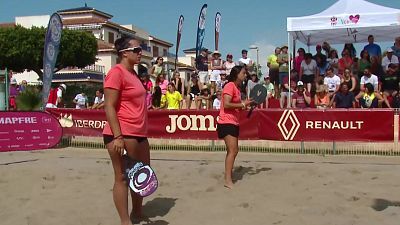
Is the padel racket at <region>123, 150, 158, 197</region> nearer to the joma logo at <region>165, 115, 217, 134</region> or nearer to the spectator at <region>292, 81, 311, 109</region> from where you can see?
the joma logo at <region>165, 115, 217, 134</region>

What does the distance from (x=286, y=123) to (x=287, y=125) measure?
0.05 m

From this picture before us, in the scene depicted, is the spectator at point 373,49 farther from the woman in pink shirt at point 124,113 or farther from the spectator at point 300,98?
the woman in pink shirt at point 124,113

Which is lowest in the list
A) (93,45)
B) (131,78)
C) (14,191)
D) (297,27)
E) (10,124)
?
(14,191)

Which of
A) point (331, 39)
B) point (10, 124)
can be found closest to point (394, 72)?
point (331, 39)

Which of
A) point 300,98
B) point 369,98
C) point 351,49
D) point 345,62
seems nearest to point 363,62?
point 345,62

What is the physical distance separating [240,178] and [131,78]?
3.36 metres

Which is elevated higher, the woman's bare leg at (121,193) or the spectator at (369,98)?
the spectator at (369,98)

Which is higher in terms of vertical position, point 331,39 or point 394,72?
point 331,39

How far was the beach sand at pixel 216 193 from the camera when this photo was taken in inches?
214

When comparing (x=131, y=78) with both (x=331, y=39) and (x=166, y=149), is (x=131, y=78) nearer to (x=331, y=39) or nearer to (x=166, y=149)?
(x=166, y=149)

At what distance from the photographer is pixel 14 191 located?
6.84 meters

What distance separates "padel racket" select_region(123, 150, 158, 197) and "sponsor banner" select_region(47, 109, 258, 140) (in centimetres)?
688

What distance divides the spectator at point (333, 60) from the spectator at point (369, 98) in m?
2.01

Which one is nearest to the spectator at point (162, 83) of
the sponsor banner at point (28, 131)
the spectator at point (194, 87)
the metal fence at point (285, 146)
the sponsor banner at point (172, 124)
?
the spectator at point (194, 87)
